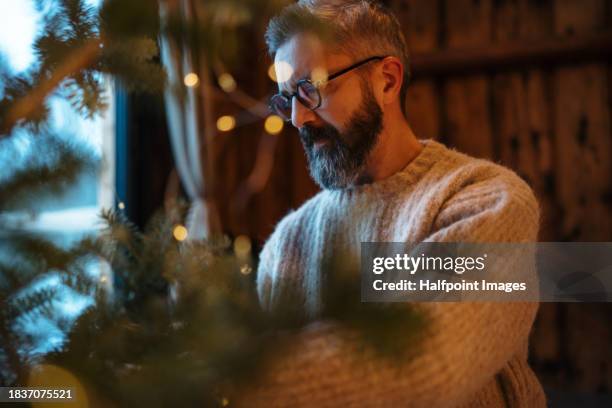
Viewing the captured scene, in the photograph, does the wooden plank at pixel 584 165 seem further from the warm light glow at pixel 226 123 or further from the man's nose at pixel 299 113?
the man's nose at pixel 299 113

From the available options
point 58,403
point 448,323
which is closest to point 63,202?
point 58,403

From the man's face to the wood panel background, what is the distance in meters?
1.17

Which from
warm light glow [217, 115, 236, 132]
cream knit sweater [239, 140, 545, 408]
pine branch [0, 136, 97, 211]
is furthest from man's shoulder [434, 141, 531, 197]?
warm light glow [217, 115, 236, 132]

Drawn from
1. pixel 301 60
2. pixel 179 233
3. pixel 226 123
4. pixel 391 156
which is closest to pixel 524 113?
pixel 226 123

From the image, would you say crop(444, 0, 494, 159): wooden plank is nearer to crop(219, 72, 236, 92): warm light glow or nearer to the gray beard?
crop(219, 72, 236, 92): warm light glow

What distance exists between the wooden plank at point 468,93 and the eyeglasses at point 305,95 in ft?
4.78

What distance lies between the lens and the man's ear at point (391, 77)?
35.0 inches

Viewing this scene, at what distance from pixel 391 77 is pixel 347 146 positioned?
13cm

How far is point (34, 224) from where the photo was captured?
343mm

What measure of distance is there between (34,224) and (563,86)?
216 cm

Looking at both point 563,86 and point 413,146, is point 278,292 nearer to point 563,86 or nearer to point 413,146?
point 413,146

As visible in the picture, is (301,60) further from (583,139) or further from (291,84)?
(583,139)

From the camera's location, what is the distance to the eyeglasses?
79cm

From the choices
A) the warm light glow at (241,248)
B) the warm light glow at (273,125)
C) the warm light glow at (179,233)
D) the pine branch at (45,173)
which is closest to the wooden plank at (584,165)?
the warm light glow at (273,125)
